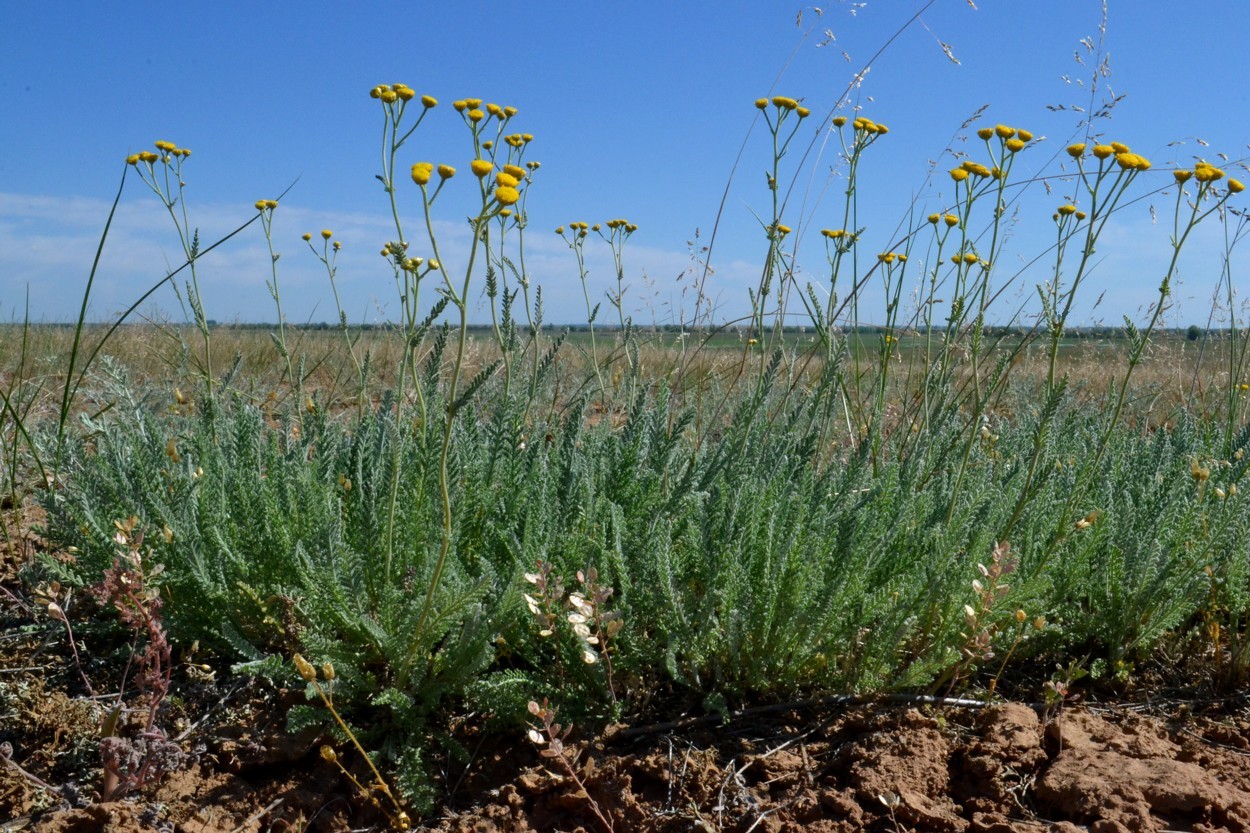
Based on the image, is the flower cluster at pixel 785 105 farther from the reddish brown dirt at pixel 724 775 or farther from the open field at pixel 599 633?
the reddish brown dirt at pixel 724 775

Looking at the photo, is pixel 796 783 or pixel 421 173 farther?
pixel 796 783

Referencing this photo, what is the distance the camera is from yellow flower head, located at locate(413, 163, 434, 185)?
1.26 metres

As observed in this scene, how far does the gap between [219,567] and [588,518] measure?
0.75m

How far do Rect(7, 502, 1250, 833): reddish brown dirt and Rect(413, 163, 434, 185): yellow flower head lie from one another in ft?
3.03

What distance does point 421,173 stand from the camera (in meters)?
1.27

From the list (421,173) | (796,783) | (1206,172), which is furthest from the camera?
(1206,172)

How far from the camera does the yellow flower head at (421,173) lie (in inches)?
49.7

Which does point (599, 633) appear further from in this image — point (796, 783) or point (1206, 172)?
point (1206, 172)

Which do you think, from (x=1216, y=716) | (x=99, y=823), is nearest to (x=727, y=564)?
(x=1216, y=716)

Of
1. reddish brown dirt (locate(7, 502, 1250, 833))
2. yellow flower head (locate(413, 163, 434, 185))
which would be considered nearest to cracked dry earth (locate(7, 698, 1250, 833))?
reddish brown dirt (locate(7, 502, 1250, 833))

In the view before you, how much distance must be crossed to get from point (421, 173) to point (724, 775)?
3.53 feet

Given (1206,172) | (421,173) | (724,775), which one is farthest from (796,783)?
(1206,172)

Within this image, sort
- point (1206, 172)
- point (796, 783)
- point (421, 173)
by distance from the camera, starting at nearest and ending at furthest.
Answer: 1. point (421, 173)
2. point (796, 783)
3. point (1206, 172)

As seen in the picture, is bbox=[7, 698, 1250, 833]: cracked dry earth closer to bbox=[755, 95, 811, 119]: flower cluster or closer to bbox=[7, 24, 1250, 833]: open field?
bbox=[7, 24, 1250, 833]: open field
